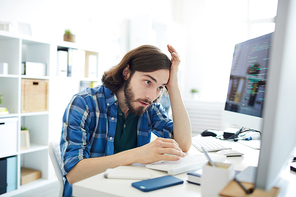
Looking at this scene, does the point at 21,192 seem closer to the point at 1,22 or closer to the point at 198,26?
the point at 1,22

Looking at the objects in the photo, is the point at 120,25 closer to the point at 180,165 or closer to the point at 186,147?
the point at 186,147

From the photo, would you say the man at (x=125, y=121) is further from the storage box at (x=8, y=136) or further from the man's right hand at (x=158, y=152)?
the storage box at (x=8, y=136)

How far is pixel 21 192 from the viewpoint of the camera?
2240 millimetres

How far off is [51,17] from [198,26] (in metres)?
2.85

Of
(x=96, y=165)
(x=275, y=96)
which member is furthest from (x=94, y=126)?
(x=275, y=96)

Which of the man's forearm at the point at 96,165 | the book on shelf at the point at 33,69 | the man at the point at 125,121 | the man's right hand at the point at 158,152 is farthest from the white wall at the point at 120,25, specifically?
the man's right hand at the point at 158,152

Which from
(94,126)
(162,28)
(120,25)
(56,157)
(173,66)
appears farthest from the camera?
(162,28)

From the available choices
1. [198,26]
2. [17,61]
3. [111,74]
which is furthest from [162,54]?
[198,26]

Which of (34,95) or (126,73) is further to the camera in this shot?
(34,95)

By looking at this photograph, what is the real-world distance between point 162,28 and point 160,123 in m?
2.86

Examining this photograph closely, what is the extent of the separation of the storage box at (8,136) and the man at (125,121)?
1228 millimetres

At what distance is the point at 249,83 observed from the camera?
1.19 metres

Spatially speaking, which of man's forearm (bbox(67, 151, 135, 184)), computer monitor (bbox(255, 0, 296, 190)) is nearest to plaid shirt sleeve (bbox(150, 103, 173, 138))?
man's forearm (bbox(67, 151, 135, 184))

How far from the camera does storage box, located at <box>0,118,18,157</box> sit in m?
2.08
